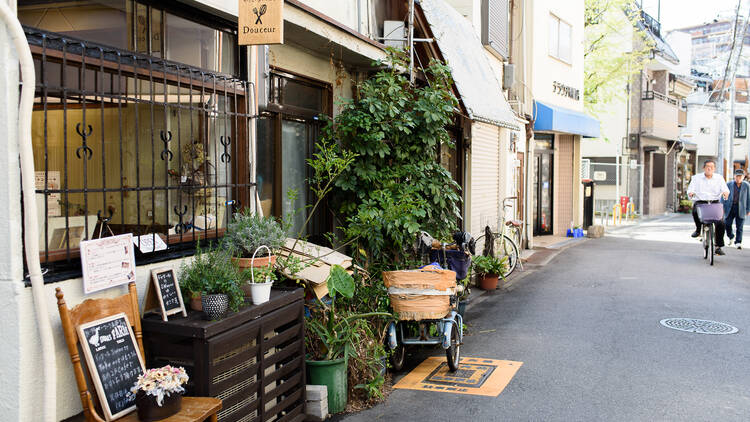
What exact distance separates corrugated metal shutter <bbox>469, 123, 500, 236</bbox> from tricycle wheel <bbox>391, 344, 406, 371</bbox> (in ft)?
21.0

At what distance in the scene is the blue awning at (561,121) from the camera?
1809 cm

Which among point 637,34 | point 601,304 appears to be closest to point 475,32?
point 601,304

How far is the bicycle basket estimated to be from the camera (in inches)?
531

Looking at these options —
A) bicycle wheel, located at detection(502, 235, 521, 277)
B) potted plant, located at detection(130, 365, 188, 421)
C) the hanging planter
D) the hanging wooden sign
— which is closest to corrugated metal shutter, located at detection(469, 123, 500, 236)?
bicycle wheel, located at detection(502, 235, 521, 277)

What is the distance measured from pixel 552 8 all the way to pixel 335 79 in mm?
12868

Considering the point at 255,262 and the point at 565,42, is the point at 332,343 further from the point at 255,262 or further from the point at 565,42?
the point at 565,42

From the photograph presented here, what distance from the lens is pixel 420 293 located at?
6.18 m

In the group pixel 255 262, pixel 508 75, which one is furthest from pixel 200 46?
pixel 508 75

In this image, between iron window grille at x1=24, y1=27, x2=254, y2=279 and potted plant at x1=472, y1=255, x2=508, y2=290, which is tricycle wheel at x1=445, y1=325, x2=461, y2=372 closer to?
iron window grille at x1=24, y1=27, x2=254, y2=279

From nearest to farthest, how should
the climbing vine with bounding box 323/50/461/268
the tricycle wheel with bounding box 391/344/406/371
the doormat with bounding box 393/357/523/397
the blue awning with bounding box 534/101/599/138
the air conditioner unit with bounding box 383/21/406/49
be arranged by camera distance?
the doormat with bounding box 393/357/523/397 → the tricycle wheel with bounding box 391/344/406/371 → the climbing vine with bounding box 323/50/461/268 → the air conditioner unit with bounding box 383/21/406/49 → the blue awning with bounding box 534/101/599/138

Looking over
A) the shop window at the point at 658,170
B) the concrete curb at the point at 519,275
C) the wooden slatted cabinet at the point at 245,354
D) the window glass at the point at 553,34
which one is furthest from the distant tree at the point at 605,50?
the wooden slatted cabinet at the point at 245,354

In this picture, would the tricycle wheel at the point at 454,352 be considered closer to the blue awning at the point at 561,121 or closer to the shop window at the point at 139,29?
the shop window at the point at 139,29

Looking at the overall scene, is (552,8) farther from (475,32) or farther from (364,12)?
(364,12)

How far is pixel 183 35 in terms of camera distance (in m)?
5.36
